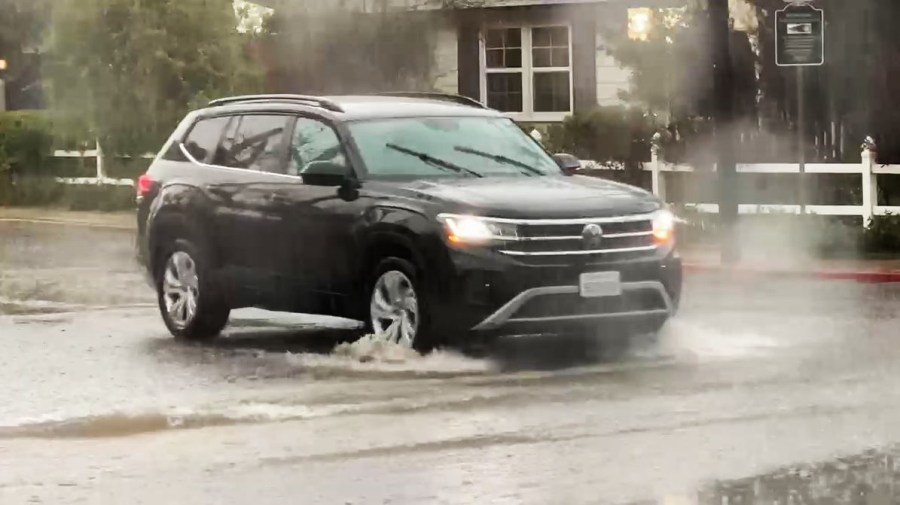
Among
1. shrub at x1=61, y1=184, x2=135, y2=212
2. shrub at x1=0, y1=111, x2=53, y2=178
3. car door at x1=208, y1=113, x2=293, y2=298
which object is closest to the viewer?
car door at x1=208, y1=113, x2=293, y2=298

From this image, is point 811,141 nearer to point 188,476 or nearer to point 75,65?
point 75,65

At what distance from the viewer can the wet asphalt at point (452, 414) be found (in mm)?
7766

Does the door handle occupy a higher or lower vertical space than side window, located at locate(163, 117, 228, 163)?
lower

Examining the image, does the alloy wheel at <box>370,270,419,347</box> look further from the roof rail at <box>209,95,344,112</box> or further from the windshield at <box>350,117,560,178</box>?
the roof rail at <box>209,95,344,112</box>

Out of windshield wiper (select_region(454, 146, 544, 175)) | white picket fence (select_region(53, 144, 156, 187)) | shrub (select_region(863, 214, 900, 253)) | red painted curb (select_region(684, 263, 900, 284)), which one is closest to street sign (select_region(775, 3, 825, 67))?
red painted curb (select_region(684, 263, 900, 284))

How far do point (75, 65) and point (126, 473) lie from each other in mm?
21182

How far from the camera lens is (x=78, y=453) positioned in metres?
8.73

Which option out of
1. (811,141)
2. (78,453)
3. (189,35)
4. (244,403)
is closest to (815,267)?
(811,141)

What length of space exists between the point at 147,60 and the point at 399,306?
55.3 ft

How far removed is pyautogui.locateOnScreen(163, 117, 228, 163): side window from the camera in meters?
13.4

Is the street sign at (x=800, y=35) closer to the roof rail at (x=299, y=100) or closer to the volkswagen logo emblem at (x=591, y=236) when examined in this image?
the roof rail at (x=299, y=100)

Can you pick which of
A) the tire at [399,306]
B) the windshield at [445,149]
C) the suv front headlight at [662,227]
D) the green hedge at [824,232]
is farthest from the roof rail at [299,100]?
the green hedge at [824,232]

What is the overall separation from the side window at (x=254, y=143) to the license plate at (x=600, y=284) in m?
2.64

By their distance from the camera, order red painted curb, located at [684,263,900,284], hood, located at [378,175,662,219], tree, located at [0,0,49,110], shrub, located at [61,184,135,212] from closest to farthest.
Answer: hood, located at [378,175,662,219] → red painted curb, located at [684,263,900,284] → shrub, located at [61,184,135,212] → tree, located at [0,0,49,110]
